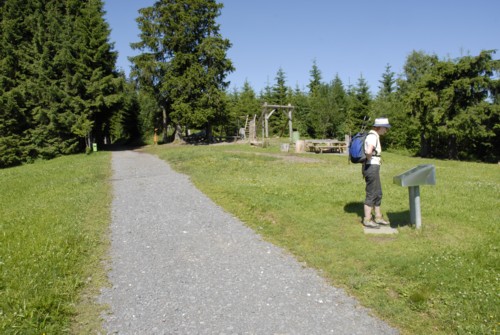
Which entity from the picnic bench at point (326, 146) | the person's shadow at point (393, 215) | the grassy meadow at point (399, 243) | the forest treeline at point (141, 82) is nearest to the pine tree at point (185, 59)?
the forest treeline at point (141, 82)

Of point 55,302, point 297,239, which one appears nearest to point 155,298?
point 55,302

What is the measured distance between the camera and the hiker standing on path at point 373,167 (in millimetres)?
7305

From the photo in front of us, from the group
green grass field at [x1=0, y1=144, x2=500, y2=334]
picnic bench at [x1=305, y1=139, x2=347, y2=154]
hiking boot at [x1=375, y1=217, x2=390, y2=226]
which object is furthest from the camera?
picnic bench at [x1=305, y1=139, x2=347, y2=154]

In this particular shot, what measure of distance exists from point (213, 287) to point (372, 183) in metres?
3.87

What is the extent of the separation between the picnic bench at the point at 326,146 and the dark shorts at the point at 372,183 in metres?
19.8

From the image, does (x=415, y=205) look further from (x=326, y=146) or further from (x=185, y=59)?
(x=185, y=59)

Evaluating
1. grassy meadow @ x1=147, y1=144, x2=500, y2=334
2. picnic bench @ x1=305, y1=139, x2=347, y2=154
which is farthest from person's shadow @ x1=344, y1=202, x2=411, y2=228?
picnic bench @ x1=305, y1=139, x2=347, y2=154

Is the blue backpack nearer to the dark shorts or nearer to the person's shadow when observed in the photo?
the dark shorts

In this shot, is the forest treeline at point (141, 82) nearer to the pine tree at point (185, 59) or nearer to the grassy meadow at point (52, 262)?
the pine tree at point (185, 59)

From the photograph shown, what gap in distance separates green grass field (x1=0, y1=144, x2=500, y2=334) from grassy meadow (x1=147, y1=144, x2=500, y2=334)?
17 mm

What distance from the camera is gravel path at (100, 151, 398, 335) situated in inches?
172

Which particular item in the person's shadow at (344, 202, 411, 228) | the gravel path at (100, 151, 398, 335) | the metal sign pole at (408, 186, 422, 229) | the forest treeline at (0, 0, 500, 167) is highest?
the forest treeline at (0, 0, 500, 167)

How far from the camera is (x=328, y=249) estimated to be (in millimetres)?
6625

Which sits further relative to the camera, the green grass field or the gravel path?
the green grass field
